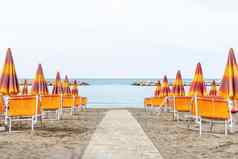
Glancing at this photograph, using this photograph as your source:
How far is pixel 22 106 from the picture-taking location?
9805 millimetres

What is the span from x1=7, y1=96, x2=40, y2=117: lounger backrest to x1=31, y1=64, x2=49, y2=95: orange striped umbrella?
10.4 feet

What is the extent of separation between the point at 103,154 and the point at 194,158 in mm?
1361

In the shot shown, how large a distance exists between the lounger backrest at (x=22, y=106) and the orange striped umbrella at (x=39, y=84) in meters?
3.17

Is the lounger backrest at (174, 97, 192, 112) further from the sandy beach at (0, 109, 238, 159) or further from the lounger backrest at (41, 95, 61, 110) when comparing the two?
the lounger backrest at (41, 95, 61, 110)

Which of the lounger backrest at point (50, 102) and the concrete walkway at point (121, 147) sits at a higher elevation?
the lounger backrest at point (50, 102)

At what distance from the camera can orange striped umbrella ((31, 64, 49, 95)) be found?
13.2 meters

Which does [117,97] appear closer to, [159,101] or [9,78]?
[159,101]

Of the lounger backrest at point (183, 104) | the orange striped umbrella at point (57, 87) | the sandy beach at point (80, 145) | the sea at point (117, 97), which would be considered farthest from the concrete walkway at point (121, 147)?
the sea at point (117, 97)

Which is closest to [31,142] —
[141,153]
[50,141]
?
[50,141]

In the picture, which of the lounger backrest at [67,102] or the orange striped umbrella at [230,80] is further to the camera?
the lounger backrest at [67,102]

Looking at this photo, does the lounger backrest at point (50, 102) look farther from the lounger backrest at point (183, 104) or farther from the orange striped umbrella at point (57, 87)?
the lounger backrest at point (183, 104)

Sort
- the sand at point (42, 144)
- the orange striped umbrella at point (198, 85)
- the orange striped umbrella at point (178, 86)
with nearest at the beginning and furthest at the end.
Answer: the sand at point (42, 144)
the orange striped umbrella at point (198, 85)
the orange striped umbrella at point (178, 86)

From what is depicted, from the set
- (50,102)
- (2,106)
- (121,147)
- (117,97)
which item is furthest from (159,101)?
(117,97)

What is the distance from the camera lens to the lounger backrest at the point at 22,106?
964cm
